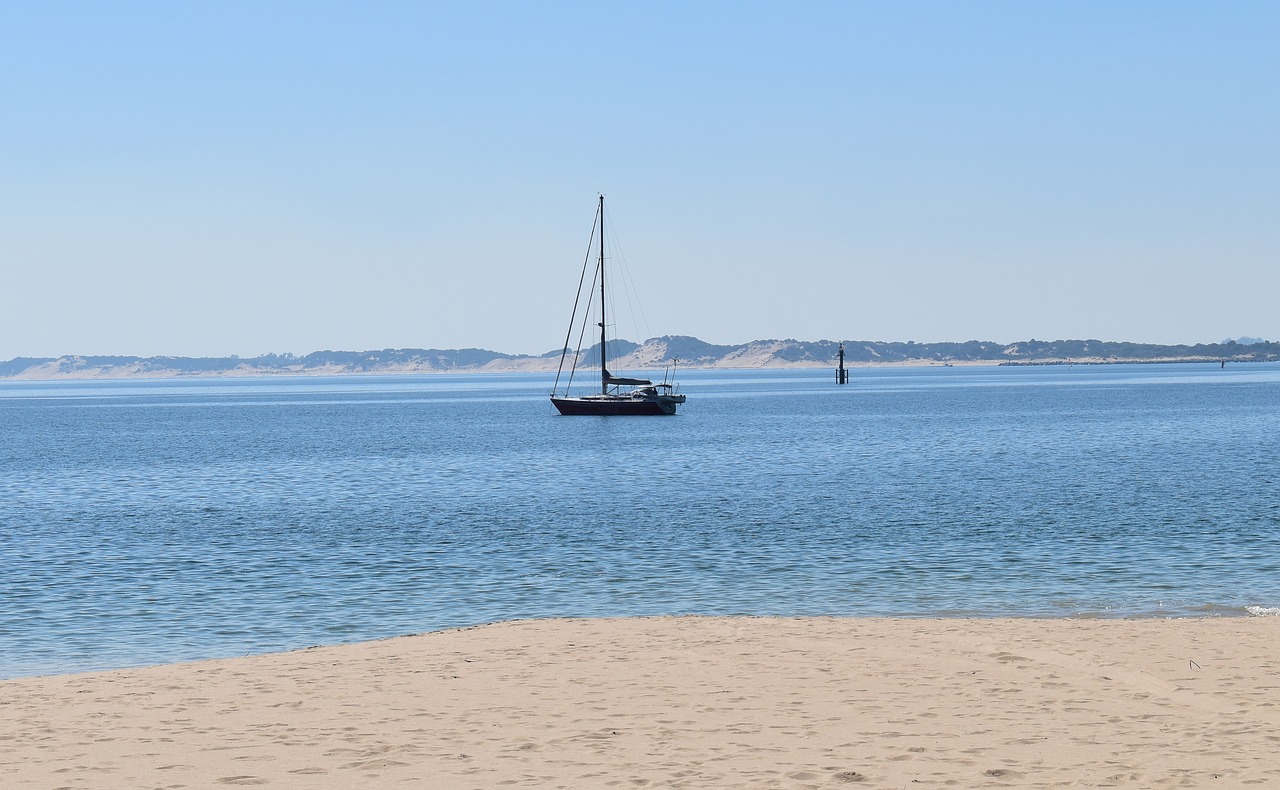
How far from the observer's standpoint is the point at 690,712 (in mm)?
15109

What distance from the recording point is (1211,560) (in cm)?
3078

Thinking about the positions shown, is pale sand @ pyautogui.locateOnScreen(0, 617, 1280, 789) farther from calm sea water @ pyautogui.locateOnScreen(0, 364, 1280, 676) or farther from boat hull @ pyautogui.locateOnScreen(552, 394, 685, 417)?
boat hull @ pyautogui.locateOnScreen(552, 394, 685, 417)

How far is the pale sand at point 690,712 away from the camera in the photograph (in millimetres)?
12328

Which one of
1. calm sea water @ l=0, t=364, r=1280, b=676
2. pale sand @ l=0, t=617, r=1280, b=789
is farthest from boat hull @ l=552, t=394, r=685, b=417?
pale sand @ l=0, t=617, r=1280, b=789

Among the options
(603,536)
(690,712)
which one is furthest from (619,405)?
(690,712)

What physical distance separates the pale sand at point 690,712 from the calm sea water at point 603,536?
4.10 meters

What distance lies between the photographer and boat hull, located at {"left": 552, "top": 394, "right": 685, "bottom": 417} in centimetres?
12488

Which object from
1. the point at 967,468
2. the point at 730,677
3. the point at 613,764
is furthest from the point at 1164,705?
the point at 967,468

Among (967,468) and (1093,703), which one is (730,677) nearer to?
(1093,703)

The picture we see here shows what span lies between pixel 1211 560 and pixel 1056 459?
38.4 meters

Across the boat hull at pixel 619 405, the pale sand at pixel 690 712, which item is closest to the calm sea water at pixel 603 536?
the pale sand at pixel 690 712

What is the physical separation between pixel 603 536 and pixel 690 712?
76.4 ft

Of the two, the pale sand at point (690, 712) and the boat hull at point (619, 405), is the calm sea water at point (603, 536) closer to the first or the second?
the pale sand at point (690, 712)

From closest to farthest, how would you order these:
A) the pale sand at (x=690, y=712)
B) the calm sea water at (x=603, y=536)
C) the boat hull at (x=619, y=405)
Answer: the pale sand at (x=690, y=712)
the calm sea water at (x=603, y=536)
the boat hull at (x=619, y=405)
